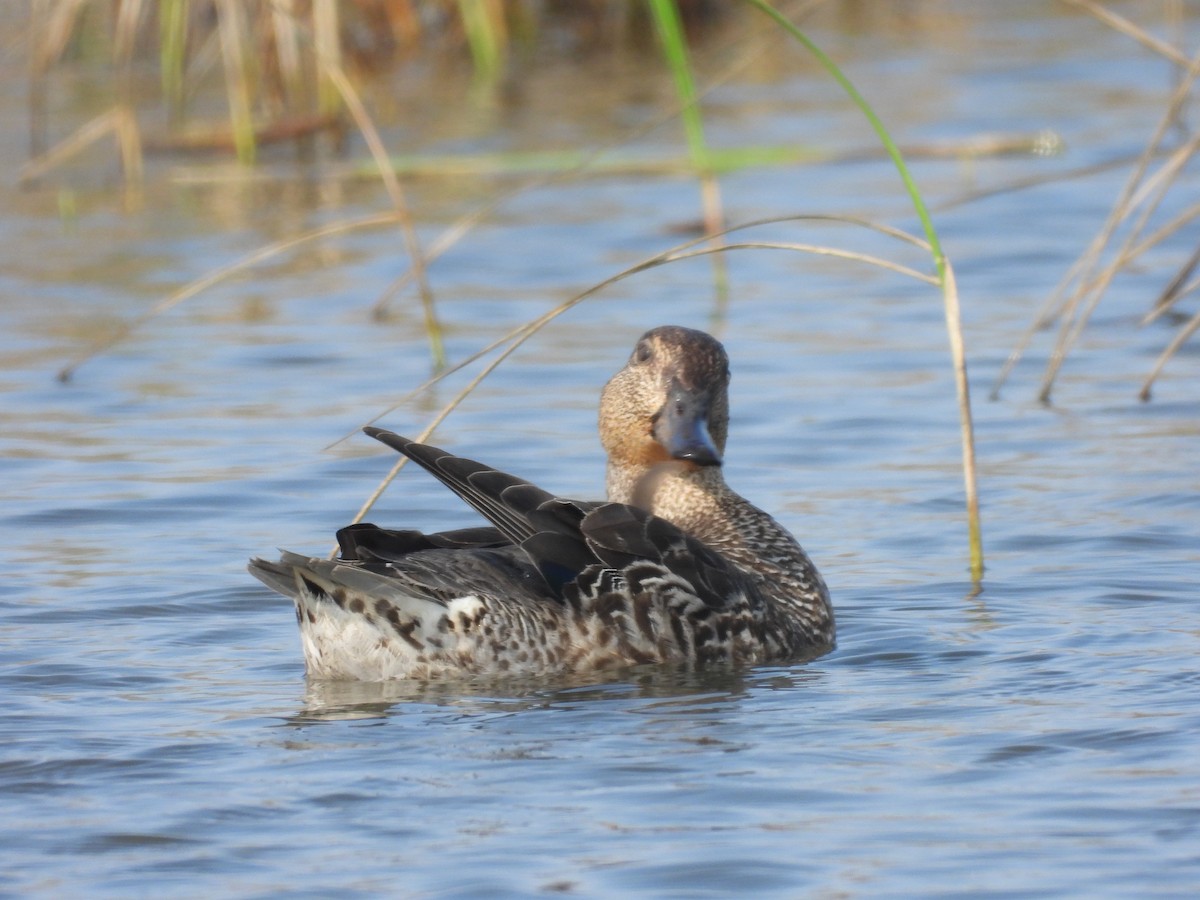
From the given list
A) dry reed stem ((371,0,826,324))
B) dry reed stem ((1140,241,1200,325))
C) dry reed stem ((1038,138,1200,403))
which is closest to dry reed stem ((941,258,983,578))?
dry reed stem ((371,0,826,324))

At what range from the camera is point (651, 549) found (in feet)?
19.4

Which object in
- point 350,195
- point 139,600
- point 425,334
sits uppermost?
point 350,195

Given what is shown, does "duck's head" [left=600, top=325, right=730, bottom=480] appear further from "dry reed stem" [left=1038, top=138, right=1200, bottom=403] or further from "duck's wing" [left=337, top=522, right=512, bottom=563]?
"dry reed stem" [left=1038, top=138, right=1200, bottom=403]

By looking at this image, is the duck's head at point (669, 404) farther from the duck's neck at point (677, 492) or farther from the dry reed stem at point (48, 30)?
the dry reed stem at point (48, 30)

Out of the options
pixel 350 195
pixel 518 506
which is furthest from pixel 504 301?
pixel 518 506

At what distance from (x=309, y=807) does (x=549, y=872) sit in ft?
2.20

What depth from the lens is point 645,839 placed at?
4637 millimetres

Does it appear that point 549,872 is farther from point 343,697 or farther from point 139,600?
point 139,600

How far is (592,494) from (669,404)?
1.94 meters

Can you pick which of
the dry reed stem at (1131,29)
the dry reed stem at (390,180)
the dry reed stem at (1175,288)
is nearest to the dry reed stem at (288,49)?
the dry reed stem at (390,180)

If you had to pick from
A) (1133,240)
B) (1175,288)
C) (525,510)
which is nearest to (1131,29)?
(1133,240)

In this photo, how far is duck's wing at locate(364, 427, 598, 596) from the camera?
5.86 meters

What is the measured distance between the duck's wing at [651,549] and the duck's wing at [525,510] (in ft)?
0.17

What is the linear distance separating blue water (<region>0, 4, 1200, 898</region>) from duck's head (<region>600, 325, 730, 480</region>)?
2.42 ft
